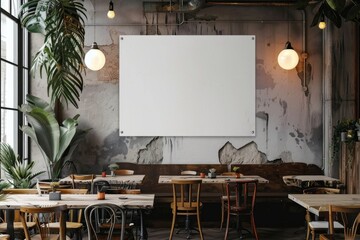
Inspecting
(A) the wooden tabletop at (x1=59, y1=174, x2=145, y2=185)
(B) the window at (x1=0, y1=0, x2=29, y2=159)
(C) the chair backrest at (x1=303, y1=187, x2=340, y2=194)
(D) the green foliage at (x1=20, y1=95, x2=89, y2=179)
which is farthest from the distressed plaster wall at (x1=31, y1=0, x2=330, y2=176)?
(C) the chair backrest at (x1=303, y1=187, x2=340, y2=194)

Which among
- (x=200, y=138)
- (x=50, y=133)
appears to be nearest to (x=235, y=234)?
(x=200, y=138)

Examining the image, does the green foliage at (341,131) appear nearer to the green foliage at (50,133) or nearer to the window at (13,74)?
the green foliage at (50,133)

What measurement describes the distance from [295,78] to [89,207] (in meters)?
5.49

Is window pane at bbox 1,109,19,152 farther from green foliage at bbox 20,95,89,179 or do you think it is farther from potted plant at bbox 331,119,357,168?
potted plant at bbox 331,119,357,168

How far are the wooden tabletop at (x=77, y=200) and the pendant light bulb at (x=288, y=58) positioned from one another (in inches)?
156

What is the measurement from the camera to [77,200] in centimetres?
573

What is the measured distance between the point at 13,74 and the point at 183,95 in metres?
2.85

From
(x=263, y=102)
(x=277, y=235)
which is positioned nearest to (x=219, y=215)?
(x=277, y=235)

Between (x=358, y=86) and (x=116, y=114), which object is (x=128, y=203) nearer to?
(x=116, y=114)

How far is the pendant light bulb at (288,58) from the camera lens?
348 inches

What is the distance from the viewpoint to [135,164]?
948 centimetres

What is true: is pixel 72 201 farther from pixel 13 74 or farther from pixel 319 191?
pixel 13 74

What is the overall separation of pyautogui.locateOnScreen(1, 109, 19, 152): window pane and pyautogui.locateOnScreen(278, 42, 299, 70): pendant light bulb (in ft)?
14.2

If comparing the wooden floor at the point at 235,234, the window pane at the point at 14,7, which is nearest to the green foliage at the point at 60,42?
the window pane at the point at 14,7
